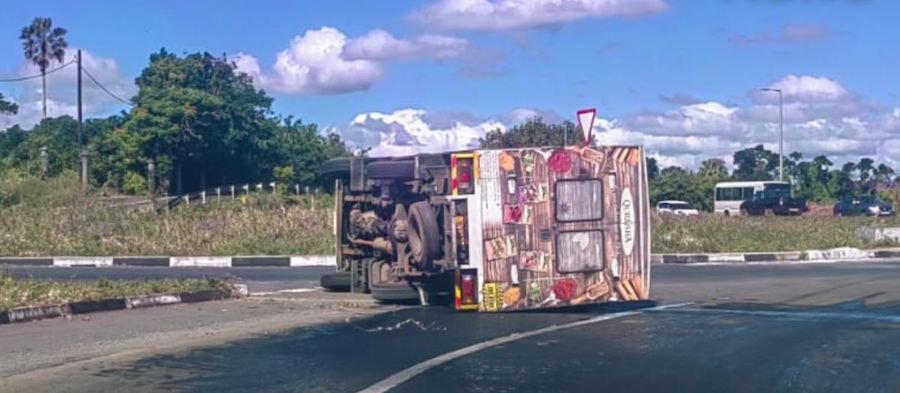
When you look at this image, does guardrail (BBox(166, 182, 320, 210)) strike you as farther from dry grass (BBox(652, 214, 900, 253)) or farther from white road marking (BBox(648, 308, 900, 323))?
white road marking (BBox(648, 308, 900, 323))

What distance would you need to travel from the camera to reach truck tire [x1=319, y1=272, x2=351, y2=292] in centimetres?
1733

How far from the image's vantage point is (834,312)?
14.9 meters

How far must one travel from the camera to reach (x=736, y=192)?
67.4m

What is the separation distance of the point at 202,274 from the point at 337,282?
614 centimetres

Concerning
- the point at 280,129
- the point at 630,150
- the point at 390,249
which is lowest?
the point at 390,249

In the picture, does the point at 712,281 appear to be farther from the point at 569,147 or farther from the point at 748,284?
the point at 569,147

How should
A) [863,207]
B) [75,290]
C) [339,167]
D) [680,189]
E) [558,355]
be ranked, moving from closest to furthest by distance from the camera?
[558,355] → [75,290] → [339,167] → [863,207] → [680,189]

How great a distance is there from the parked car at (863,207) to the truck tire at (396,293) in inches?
1770

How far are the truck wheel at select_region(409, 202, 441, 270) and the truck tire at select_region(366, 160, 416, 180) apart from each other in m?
0.62

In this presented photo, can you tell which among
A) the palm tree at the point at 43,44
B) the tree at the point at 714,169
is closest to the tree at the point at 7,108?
the palm tree at the point at 43,44

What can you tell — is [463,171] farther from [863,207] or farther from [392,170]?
[863,207]

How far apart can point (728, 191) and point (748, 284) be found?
50.3 m

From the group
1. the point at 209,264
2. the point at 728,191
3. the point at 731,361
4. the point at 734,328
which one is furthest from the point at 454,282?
the point at 728,191

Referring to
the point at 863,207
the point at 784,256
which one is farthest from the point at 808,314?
the point at 863,207
